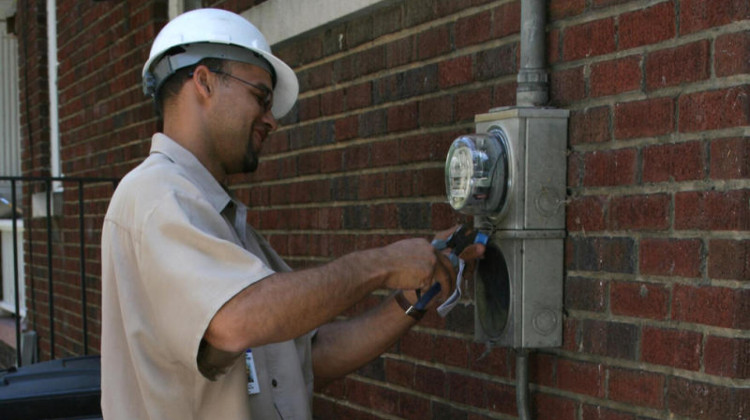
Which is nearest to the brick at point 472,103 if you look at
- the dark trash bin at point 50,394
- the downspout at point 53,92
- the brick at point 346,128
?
the brick at point 346,128

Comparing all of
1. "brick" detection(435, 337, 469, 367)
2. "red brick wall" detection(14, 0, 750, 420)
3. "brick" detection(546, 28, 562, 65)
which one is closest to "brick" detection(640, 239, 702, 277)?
"red brick wall" detection(14, 0, 750, 420)

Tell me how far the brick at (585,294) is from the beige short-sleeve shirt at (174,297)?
739 millimetres

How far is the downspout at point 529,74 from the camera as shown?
2424 mm

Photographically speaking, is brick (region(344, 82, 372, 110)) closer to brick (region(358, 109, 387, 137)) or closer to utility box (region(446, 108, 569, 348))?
brick (region(358, 109, 387, 137))

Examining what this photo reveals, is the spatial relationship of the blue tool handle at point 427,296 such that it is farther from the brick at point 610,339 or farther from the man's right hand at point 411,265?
the brick at point 610,339

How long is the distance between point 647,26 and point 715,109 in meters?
0.30

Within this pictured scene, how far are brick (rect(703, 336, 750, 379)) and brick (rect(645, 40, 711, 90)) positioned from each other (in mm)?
577

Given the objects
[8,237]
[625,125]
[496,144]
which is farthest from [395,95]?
[8,237]

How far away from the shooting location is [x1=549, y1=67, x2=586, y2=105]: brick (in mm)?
2375

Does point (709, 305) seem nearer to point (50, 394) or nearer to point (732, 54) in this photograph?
point (732, 54)

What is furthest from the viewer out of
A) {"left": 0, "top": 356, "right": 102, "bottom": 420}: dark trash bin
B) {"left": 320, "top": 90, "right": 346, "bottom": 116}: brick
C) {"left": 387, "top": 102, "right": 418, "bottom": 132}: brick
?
{"left": 320, "top": 90, "right": 346, "bottom": 116}: brick

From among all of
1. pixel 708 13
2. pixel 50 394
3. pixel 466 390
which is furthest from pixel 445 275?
pixel 50 394

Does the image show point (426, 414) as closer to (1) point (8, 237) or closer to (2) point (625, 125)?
(2) point (625, 125)

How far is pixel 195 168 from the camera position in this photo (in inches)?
90.0
